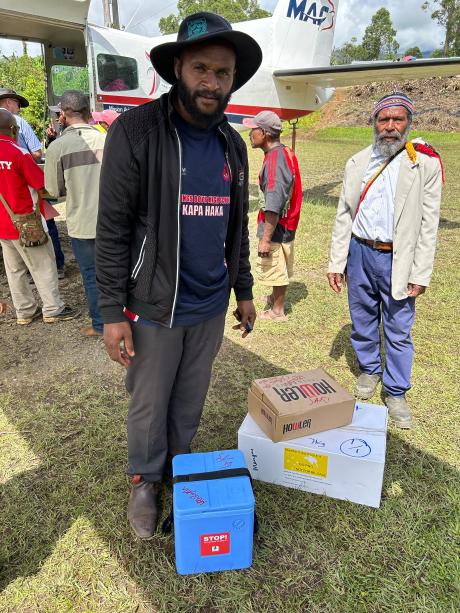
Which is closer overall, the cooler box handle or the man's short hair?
the cooler box handle

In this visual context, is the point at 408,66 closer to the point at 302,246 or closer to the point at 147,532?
the point at 302,246

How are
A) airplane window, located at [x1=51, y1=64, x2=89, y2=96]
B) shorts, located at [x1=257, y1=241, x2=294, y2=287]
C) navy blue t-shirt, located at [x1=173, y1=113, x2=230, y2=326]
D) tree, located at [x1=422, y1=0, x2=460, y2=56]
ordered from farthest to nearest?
1. tree, located at [x1=422, y1=0, x2=460, y2=56]
2. airplane window, located at [x1=51, y1=64, x2=89, y2=96]
3. shorts, located at [x1=257, y1=241, x2=294, y2=287]
4. navy blue t-shirt, located at [x1=173, y1=113, x2=230, y2=326]

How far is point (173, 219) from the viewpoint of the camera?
174 cm

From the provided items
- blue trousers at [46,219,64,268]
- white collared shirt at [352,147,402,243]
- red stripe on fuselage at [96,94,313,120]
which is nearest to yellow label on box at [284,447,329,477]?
white collared shirt at [352,147,402,243]

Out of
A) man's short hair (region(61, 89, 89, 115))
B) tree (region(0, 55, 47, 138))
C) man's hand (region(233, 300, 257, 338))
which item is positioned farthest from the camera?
tree (region(0, 55, 47, 138))

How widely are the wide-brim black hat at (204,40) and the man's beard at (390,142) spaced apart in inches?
50.5

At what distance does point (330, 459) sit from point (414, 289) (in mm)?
1281

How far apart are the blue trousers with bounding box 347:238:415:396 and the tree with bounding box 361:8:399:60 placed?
237 ft

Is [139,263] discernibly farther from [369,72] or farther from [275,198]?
[369,72]

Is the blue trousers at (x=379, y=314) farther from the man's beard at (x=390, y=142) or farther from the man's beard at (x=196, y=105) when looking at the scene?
the man's beard at (x=196, y=105)

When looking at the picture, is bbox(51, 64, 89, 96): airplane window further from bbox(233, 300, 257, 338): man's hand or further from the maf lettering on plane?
bbox(233, 300, 257, 338): man's hand

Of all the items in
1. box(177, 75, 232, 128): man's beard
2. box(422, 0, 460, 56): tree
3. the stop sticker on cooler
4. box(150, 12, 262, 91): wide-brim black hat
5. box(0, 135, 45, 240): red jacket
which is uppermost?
box(422, 0, 460, 56): tree

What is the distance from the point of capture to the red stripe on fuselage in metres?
8.31

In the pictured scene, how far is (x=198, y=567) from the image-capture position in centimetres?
201
